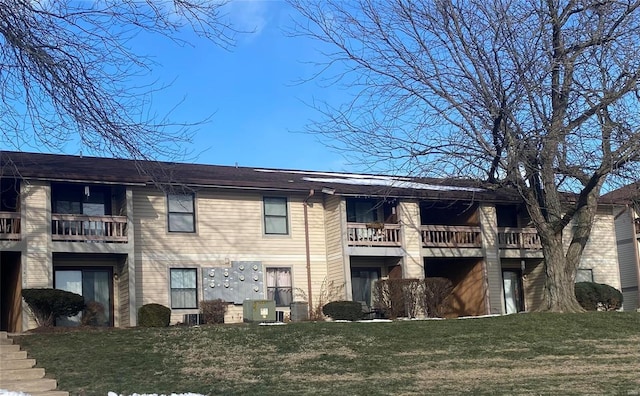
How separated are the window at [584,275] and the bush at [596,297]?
10.4 feet

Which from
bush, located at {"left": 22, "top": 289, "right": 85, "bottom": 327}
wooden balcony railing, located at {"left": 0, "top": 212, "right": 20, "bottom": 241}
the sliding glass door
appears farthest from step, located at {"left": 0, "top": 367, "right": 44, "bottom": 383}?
the sliding glass door

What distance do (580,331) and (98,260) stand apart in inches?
577

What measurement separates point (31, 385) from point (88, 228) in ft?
37.4

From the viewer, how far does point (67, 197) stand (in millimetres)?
27156

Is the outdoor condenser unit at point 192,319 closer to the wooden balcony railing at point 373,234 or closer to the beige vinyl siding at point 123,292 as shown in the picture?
the beige vinyl siding at point 123,292

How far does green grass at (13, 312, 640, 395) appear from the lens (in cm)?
1513

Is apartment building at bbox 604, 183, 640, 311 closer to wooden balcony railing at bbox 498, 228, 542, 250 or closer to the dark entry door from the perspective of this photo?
wooden balcony railing at bbox 498, 228, 542, 250

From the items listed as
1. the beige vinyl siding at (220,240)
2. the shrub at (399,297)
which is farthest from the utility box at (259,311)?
the shrub at (399,297)

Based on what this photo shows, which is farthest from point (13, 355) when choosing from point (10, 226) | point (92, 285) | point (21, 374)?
point (92, 285)

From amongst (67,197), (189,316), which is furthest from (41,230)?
(189,316)

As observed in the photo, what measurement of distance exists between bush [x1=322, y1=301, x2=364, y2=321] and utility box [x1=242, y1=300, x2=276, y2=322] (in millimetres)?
1802

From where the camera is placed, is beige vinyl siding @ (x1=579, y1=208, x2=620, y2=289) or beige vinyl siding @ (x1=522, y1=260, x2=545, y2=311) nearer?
beige vinyl siding @ (x1=522, y1=260, x2=545, y2=311)

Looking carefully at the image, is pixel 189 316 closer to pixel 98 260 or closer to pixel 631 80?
pixel 98 260

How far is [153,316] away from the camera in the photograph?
983 inches
